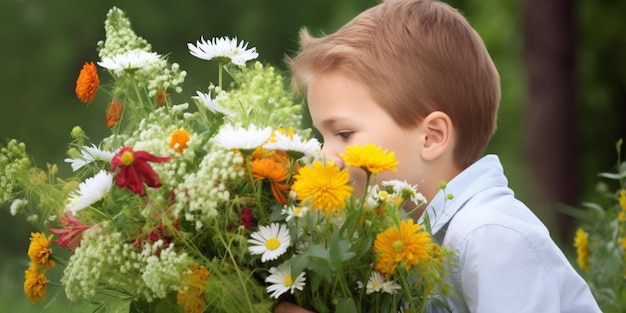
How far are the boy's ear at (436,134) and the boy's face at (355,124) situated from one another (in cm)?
3

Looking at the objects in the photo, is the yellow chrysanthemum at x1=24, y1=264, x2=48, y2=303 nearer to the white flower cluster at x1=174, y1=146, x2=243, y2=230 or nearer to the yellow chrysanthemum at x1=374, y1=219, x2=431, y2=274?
the white flower cluster at x1=174, y1=146, x2=243, y2=230

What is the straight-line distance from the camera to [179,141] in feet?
7.33

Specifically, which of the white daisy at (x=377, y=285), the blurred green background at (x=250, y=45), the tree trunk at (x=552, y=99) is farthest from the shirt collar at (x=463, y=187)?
the blurred green background at (x=250, y=45)

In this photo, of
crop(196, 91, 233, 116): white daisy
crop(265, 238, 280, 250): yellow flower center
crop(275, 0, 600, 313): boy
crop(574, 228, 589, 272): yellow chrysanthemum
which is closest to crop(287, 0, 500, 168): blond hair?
crop(275, 0, 600, 313): boy

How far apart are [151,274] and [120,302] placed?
0.93 ft

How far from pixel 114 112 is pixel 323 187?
0.67m

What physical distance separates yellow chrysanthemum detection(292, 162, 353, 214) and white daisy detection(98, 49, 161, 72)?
0.52m

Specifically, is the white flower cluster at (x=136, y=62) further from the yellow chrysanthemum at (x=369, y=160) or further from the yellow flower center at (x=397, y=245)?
the yellow flower center at (x=397, y=245)

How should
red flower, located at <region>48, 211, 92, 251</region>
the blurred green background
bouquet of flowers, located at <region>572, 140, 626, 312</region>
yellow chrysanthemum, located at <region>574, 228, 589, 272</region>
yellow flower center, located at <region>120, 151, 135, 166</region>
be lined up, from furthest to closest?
the blurred green background < yellow chrysanthemum, located at <region>574, 228, 589, 272</region> < bouquet of flowers, located at <region>572, 140, 626, 312</region> < red flower, located at <region>48, 211, 92, 251</region> < yellow flower center, located at <region>120, 151, 135, 166</region>

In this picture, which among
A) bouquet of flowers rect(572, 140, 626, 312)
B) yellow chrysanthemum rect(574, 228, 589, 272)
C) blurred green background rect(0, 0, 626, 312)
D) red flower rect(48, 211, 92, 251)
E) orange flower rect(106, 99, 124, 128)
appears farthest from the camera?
blurred green background rect(0, 0, 626, 312)

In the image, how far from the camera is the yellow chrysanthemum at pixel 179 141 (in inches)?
87.9

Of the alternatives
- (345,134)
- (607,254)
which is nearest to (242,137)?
(345,134)

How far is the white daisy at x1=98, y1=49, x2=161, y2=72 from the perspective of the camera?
7.93 feet

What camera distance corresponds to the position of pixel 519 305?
239 cm
